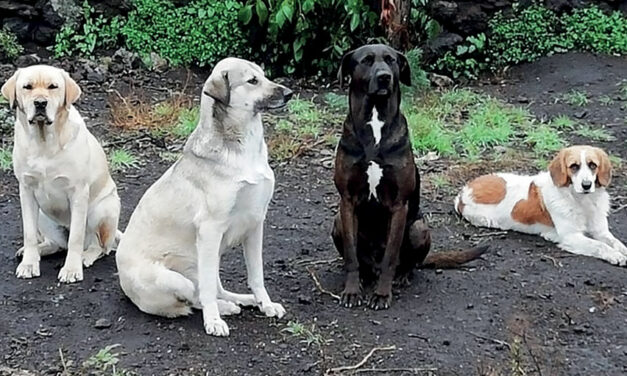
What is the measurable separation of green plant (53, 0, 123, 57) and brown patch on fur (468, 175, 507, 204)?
17.9ft

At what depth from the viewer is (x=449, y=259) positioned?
18.9 ft

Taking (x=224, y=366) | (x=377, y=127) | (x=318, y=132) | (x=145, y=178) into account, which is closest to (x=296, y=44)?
(x=318, y=132)

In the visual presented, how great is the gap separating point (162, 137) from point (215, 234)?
12.8ft

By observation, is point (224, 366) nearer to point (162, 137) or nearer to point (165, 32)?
point (162, 137)

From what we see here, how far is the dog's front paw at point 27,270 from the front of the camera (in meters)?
5.71

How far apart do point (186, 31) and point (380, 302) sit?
649cm

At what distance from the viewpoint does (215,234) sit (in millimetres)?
4773

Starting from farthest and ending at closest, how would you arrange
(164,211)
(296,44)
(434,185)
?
1. (296,44)
2. (434,185)
3. (164,211)

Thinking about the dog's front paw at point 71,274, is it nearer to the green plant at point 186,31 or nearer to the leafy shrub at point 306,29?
the leafy shrub at point 306,29

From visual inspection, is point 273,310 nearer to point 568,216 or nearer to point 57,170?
point 57,170

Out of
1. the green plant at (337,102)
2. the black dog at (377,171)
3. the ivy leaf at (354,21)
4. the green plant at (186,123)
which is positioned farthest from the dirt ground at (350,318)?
the ivy leaf at (354,21)

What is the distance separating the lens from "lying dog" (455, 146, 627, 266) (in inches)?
245

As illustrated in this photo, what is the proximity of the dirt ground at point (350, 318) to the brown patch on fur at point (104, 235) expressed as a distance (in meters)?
0.11

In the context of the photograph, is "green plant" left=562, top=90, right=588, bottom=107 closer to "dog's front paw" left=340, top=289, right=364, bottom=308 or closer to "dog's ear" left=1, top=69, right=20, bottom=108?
"dog's front paw" left=340, top=289, right=364, bottom=308
